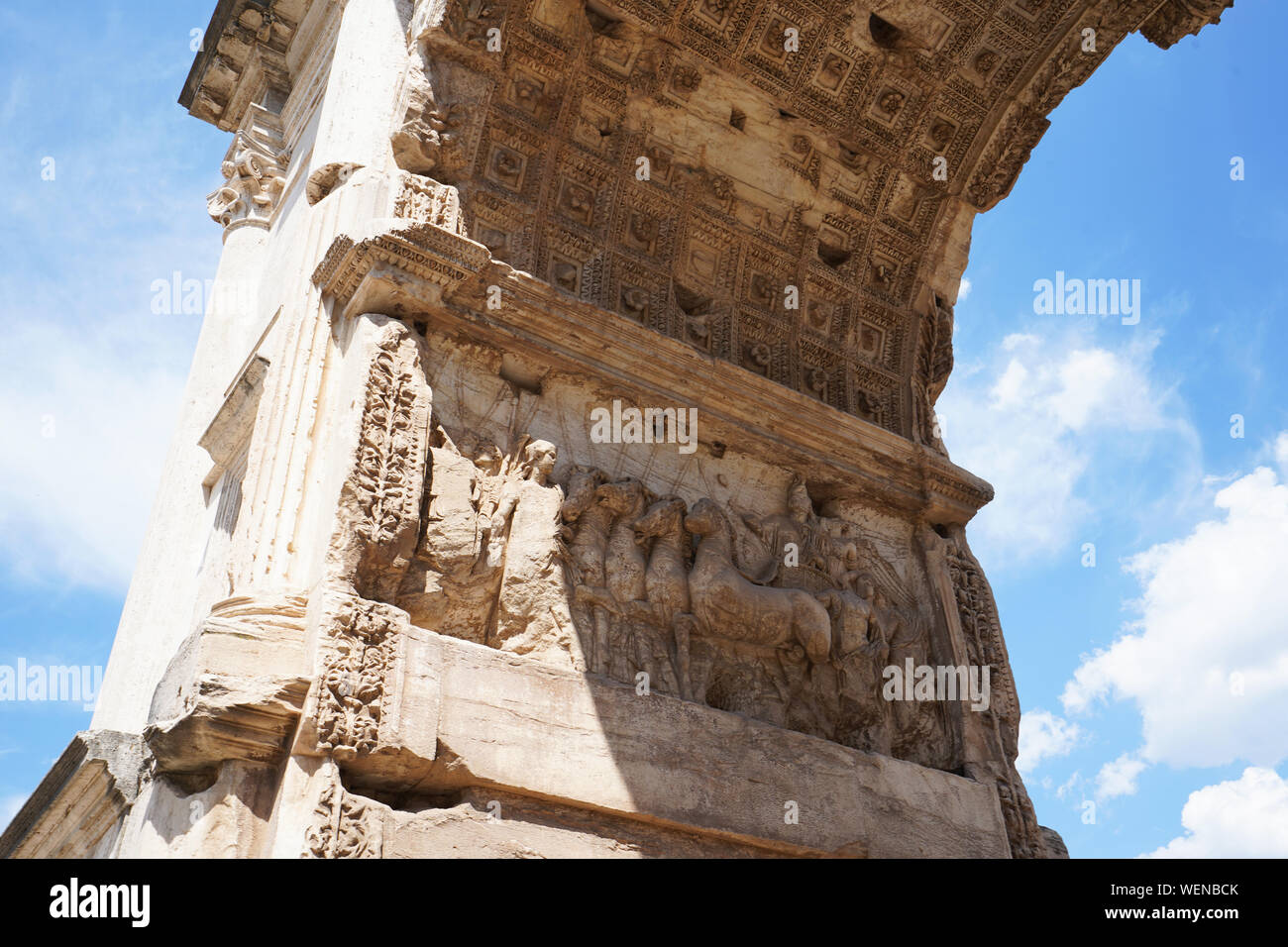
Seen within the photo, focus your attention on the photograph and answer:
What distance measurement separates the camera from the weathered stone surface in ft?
16.5

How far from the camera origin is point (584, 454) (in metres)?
6.60

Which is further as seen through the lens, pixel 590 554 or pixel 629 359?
pixel 629 359

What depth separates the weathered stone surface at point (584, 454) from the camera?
5039 millimetres

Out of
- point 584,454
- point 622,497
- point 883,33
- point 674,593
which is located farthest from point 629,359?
point 883,33


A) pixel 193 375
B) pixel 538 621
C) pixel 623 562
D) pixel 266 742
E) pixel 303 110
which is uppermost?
pixel 303 110

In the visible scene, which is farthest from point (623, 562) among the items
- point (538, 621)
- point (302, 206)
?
point (302, 206)

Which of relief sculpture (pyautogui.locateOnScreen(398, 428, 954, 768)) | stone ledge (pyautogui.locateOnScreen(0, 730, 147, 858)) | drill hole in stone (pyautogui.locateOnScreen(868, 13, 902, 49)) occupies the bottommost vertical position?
stone ledge (pyautogui.locateOnScreen(0, 730, 147, 858))

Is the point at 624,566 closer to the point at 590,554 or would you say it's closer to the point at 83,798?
the point at 590,554

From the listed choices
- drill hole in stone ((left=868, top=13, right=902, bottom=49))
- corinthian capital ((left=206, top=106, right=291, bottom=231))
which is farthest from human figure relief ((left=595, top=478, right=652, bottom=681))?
corinthian capital ((left=206, top=106, right=291, bottom=231))

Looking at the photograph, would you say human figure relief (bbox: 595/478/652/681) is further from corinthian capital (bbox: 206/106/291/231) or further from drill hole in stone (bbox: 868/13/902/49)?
corinthian capital (bbox: 206/106/291/231)

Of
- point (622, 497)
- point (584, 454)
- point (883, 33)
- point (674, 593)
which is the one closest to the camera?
point (674, 593)

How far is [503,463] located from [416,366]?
0.71m

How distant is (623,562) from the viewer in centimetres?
626

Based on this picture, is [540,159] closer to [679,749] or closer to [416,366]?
[416,366]
